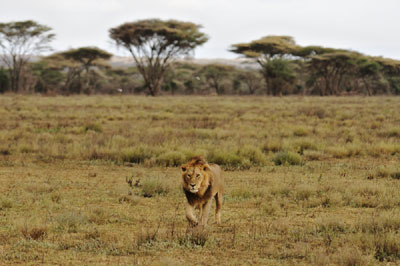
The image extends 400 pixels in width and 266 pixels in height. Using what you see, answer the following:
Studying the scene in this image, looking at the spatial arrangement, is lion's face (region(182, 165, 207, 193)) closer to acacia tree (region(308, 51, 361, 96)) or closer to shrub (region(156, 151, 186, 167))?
shrub (region(156, 151, 186, 167))

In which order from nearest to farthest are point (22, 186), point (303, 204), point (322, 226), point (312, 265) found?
point (312, 265), point (322, 226), point (303, 204), point (22, 186)

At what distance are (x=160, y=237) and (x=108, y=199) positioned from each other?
8.14 feet

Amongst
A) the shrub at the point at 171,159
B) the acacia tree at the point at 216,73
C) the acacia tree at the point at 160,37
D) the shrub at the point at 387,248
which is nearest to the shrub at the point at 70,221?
the shrub at the point at 387,248

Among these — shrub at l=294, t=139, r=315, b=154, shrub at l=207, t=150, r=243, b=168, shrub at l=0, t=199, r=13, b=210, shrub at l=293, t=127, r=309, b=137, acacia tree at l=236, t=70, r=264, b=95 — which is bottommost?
shrub at l=0, t=199, r=13, b=210

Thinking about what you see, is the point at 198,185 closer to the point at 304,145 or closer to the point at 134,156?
the point at 134,156

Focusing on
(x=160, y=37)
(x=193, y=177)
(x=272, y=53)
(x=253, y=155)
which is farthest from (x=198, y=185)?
(x=272, y=53)

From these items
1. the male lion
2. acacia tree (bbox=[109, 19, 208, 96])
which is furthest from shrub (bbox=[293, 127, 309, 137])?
acacia tree (bbox=[109, 19, 208, 96])

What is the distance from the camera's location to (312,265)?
4.73 m

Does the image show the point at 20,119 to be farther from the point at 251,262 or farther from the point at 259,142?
the point at 251,262

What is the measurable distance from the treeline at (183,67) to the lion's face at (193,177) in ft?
147

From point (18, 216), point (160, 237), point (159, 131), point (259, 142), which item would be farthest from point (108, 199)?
point (159, 131)

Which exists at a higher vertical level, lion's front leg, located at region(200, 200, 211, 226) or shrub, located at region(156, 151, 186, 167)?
lion's front leg, located at region(200, 200, 211, 226)

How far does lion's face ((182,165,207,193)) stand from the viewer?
5129mm

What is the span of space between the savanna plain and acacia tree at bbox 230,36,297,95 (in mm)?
44549
